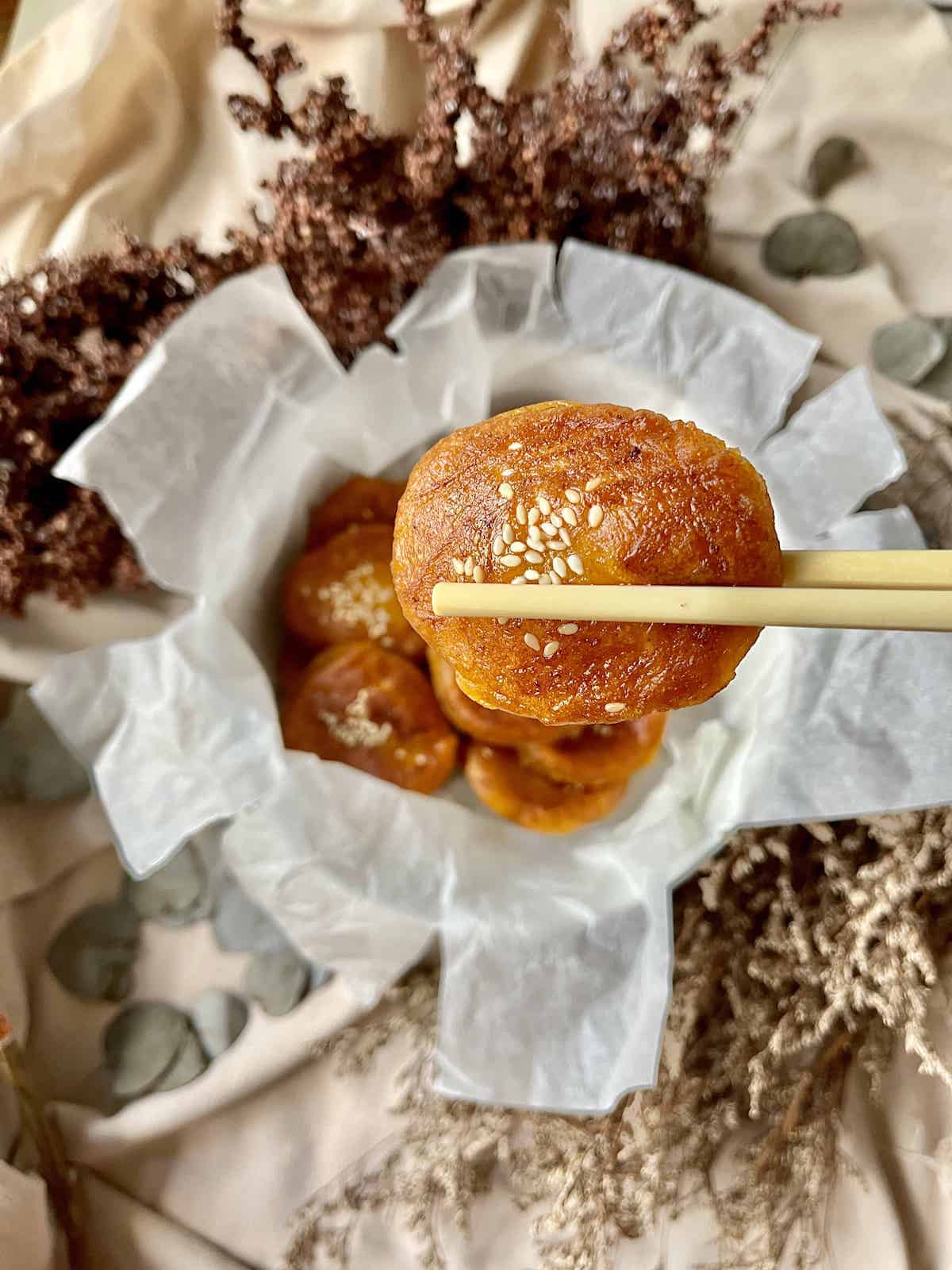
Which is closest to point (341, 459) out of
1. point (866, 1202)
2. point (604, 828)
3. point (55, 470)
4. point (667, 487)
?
point (55, 470)

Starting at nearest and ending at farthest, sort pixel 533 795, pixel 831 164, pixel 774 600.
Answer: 1. pixel 774 600
2. pixel 533 795
3. pixel 831 164

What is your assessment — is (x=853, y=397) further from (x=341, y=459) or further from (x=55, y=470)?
(x=55, y=470)

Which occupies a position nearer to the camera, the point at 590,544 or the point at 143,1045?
the point at 590,544

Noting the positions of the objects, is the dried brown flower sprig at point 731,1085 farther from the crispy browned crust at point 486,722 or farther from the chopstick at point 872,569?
the chopstick at point 872,569

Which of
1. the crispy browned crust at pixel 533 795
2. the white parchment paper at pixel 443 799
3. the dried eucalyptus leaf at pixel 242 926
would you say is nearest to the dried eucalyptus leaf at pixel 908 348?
the white parchment paper at pixel 443 799

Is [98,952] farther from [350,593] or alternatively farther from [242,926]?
[350,593]

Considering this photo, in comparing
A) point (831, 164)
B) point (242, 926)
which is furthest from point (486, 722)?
point (831, 164)

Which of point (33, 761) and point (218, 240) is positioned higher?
point (218, 240)
